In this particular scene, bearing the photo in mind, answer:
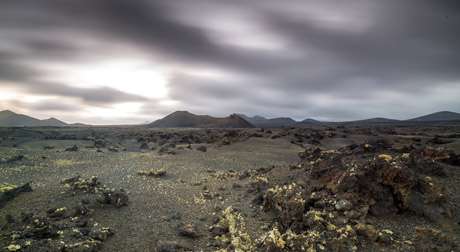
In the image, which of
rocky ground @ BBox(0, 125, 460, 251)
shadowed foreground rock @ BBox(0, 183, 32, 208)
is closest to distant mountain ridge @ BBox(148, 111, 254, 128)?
rocky ground @ BBox(0, 125, 460, 251)

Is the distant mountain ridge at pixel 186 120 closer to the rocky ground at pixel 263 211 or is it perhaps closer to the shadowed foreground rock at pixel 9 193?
the rocky ground at pixel 263 211

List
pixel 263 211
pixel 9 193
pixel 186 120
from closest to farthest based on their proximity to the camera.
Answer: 1. pixel 263 211
2. pixel 9 193
3. pixel 186 120

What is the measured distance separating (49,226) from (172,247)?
13.3ft

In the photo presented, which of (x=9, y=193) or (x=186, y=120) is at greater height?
(x=186, y=120)

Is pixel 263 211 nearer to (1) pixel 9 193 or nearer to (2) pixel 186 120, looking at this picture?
(1) pixel 9 193

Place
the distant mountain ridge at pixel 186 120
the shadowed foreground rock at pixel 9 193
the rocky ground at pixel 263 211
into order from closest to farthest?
the rocky ground at pixel 263 211 → the shadowed foreground rock at pixel 9 193 → the distant mountain ridge at pixel 186 120

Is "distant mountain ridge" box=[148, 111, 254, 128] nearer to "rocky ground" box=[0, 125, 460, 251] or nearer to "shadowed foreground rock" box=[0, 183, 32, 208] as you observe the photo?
"rocky ground" box=[0, 125, 460, 251]

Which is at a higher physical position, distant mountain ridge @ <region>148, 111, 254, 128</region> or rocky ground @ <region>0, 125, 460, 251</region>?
distant mountain ridge @ <region>148, 111, 254, 128</region>

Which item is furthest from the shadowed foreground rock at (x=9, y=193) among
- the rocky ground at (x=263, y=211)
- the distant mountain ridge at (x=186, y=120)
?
the distant mountain ridge at (x=186, y=120)

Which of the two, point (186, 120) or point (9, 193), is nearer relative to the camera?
point (9, 193)

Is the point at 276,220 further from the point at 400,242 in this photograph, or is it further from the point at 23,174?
the point at 23,174

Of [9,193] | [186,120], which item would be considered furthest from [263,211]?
[186,120]

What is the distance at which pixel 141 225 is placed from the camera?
11531 mm

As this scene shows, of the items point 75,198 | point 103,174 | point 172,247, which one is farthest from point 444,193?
point 103,174
